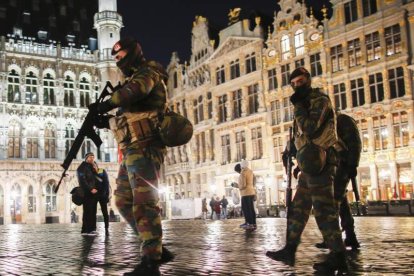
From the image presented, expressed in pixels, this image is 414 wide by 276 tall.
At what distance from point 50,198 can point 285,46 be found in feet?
71.4

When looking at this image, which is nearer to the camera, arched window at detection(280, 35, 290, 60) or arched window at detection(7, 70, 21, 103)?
arched window at detection(280, 35, 290, 60)

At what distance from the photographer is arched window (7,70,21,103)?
43438 millimetres

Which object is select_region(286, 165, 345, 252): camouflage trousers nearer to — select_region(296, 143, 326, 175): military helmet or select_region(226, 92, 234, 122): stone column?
select_region(296, 143, 326, 175): military helmet

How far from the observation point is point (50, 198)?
4372cm

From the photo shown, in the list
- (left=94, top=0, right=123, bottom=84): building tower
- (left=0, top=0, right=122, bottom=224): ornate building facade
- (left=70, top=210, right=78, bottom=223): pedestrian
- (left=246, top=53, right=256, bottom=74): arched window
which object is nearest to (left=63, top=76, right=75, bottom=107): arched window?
(left=0, top=0, right=122, bottom=224): ornate building facade

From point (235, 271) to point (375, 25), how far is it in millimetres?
28217

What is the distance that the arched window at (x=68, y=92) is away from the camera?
152 ft

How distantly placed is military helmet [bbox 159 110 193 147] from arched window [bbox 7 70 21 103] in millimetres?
41390

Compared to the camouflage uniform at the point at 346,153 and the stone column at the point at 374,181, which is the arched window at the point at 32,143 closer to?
the stone column at the point at 374,181

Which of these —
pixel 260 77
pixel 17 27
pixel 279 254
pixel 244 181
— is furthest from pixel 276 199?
pixel 279 254

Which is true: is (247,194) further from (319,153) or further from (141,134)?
(141,134)

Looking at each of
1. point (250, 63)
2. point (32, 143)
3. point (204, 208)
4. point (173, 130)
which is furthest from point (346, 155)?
point (32, 143)

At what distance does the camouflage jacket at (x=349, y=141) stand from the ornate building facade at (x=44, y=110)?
38.4 metres

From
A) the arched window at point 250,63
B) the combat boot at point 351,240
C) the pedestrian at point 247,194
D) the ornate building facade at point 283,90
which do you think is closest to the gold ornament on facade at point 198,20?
the ornate building facade at point 283,90
